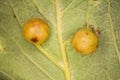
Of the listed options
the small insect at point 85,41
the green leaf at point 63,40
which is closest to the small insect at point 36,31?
the green leaf at point 63,40

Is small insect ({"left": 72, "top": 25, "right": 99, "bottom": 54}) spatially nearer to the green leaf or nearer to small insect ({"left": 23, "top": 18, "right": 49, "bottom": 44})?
the green leaf

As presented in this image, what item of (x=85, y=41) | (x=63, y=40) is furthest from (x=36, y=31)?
(x=85, y=41)

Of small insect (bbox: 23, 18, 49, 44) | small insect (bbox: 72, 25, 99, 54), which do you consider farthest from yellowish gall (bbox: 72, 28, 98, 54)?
small insect (bbox: 23, 18, 49, 44)

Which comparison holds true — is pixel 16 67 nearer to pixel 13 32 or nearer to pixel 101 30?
pixel 13 32

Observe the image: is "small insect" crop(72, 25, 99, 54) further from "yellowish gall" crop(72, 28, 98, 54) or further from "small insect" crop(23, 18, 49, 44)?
"small insect" crop(23, 18, 49, 44)

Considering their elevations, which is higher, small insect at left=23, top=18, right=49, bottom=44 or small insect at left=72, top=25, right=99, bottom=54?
small insect at left=23, top=18, right=49, bottom=44

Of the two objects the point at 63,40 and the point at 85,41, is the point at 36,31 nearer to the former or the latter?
the point at 63,40

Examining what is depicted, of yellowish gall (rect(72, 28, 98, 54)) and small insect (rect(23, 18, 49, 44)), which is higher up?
small insect (rect(23, 18, 49, 44))
